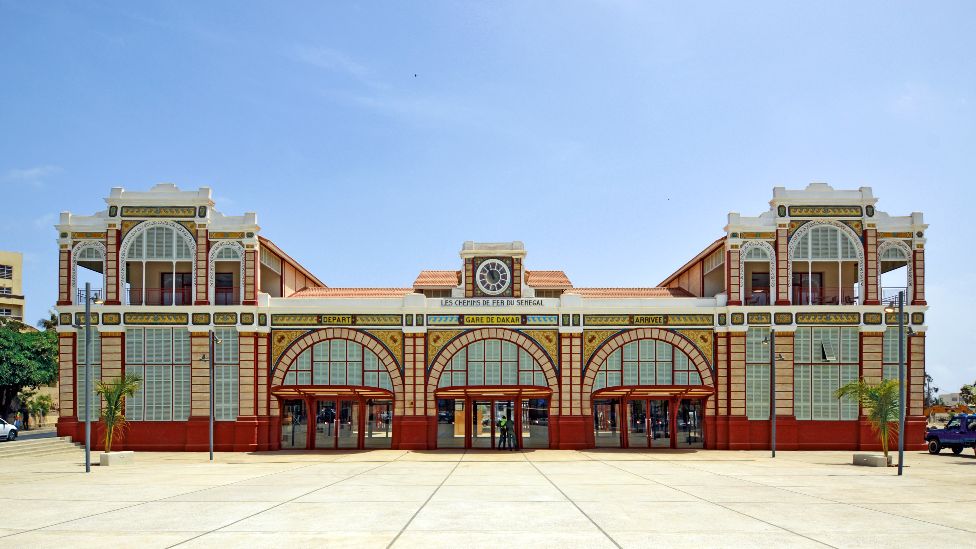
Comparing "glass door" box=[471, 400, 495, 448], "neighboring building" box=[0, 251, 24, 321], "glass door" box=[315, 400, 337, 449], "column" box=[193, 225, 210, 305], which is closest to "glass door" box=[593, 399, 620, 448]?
"glass door" box=[471, 400, 495, 448]

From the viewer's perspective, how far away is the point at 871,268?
44781mm

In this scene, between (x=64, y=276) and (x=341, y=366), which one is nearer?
(x=64, y=276)

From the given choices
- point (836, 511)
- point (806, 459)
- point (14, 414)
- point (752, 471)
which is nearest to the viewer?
point (836, 511)

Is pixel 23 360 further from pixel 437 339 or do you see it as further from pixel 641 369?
pixel 641 369

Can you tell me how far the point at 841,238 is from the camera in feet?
148

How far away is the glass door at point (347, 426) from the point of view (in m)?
44.9

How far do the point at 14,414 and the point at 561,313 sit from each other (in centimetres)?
5305

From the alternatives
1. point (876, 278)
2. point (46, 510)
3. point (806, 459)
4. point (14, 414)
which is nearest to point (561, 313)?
point (806, 459)

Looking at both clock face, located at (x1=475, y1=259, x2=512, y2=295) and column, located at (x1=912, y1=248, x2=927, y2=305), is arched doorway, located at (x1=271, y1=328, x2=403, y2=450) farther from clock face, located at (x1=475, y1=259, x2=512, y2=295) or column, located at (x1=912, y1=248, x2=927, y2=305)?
column, located at (x1=912, y1=248, x2=927, y2=305)

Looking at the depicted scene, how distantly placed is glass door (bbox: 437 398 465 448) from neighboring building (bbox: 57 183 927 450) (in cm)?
30

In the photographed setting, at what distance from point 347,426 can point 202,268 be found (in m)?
11.0

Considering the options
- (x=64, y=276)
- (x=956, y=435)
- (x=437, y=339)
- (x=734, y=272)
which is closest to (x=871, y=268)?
(x=734, y=272)

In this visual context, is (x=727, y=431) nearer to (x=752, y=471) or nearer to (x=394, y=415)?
(x=752, y=471)

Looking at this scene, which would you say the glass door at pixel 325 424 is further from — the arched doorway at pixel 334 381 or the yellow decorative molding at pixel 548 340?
the yellow decorative molding at pixel 548 340
